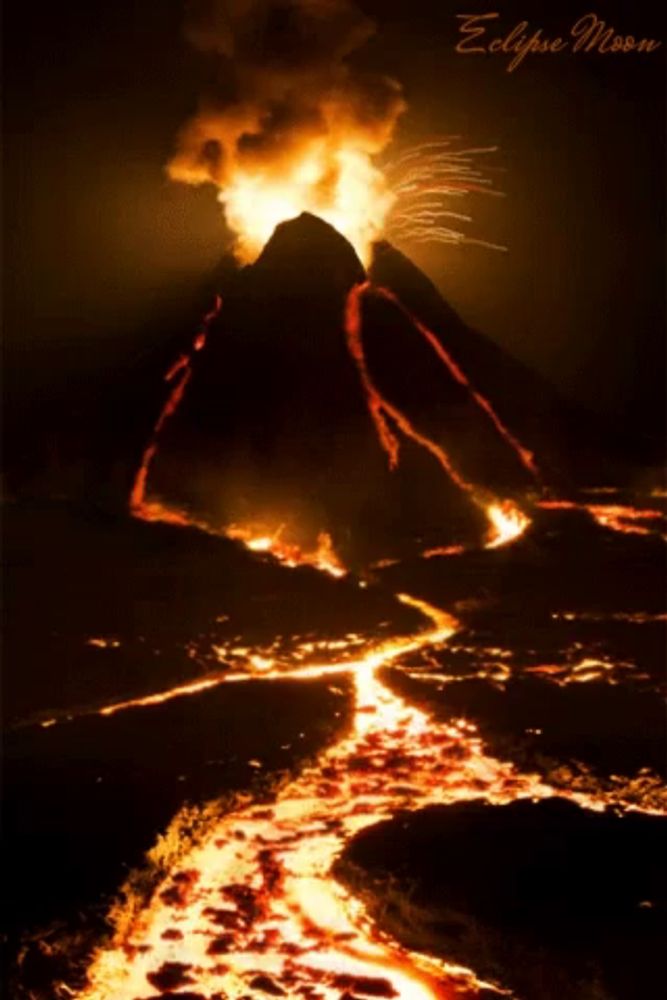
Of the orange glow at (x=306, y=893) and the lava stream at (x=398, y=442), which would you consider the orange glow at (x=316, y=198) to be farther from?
the orange glow at (x=306, y=893)

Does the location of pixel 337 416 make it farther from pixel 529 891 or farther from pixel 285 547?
pixel 529 891

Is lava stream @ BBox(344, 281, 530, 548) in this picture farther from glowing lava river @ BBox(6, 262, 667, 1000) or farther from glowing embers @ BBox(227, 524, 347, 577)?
glowing embers @ BBox(227, 524, 347, 577)

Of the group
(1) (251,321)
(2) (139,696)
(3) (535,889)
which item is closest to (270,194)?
(1) (251,321)

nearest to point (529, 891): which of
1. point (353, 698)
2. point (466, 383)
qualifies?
point (353, 698)

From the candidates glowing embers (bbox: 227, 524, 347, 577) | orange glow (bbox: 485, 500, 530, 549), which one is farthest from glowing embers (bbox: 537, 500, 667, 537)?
glowing embers (bbox: 227, 524, 347, 577)

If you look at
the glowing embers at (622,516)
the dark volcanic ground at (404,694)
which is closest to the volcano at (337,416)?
the glowing embers at (622,516)
